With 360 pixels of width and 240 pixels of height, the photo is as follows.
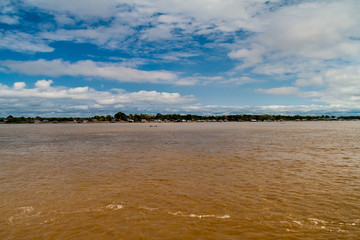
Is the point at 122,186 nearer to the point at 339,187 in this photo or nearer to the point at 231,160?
the point at 231,160

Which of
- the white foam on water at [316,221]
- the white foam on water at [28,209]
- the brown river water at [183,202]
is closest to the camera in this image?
the brown river water at [183,202]

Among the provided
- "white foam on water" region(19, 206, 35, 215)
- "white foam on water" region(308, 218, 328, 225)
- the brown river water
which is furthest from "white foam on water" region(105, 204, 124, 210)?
"white foam on water" region(308, 218, 328, 225)

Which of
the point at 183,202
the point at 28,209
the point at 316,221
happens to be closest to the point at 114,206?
the point at 183,202

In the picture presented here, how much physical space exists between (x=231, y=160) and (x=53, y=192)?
52.6 ft

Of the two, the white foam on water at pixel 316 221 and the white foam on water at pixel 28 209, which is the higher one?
the white foam on water at pixel 28 209

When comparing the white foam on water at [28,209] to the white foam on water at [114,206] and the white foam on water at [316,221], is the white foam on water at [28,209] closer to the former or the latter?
the white foam on water at [114,206]

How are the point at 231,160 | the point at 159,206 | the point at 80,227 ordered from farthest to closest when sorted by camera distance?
1. the point at 231,160
2. the point at 159,206
3. the point at 80,227

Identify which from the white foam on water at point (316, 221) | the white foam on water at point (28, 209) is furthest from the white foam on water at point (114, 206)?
the white foam on water at point (316, 221)

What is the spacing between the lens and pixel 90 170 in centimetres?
1873

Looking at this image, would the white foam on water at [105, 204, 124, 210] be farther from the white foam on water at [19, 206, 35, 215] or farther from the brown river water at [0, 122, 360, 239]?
the white foam on water at [19, 206, 35, 215]

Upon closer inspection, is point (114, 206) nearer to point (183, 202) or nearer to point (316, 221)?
point (183, 202)

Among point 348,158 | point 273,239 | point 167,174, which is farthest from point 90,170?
point 348,158

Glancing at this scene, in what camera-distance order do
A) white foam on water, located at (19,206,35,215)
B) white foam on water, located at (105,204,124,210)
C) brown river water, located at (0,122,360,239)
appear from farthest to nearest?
white foam on water, located at (105,204,124,210) < white foam on water, located at (19,206,35,215) < brown river water, located at (0,122,360,239)

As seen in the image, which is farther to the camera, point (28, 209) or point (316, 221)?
point (28, 209)
